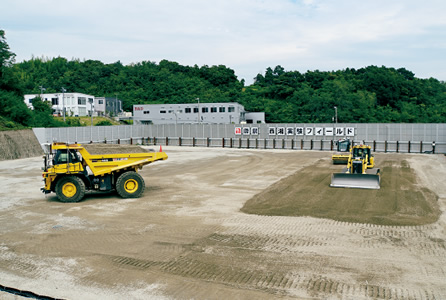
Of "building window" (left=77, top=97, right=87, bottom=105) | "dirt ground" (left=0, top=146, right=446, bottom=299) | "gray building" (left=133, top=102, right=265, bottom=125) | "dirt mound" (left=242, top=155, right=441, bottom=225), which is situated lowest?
"dirt ground" (left=0, top=146, right=446, bottom=299)

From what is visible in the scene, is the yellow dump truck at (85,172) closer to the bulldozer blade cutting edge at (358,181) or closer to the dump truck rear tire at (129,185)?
the dump truck rear tire at (129,185)

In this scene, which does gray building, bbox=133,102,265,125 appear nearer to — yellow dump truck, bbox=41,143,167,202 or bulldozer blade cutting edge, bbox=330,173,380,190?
bulldozer blade cutting edge, bbox=330,173,380,190

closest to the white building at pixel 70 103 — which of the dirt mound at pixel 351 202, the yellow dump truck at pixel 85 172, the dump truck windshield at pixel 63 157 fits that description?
the yellow dump truck at pixel 85 172

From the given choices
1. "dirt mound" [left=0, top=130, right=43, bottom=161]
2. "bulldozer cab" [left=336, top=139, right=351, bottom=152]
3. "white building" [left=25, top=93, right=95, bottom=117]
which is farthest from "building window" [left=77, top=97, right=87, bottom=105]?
"bulldozer cab" [left=336, top=139, right=351, bottom=152]

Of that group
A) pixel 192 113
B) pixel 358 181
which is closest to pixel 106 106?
pixel 192 113

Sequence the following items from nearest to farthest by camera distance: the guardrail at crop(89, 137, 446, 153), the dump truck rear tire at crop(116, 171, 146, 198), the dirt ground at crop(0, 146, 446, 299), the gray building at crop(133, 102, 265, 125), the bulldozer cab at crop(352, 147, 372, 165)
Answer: the dirt ground at crop(0, 146, 446, 299) < the dump truck rear tire at crop(116, 171, 146, 198) < the bulldozer cab at crop(352, 147, 372, 165) < the guardrail at crop(89, 137, 446, 153) < the gray building at crop(133, 102, 265, 125)

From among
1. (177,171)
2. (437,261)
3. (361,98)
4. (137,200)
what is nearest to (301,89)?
(361,98)

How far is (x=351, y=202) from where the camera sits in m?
16.8

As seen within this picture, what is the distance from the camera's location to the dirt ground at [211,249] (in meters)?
8.66

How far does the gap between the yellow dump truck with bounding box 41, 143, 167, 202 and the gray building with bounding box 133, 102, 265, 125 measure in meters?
54.4

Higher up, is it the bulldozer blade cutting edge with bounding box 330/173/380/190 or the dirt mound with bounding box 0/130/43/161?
the dirt mound with bounding box 0/130/43/161

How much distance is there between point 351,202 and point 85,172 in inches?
446

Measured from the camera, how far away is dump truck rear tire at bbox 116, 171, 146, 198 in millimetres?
17848

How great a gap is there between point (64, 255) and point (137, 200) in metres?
7.00
